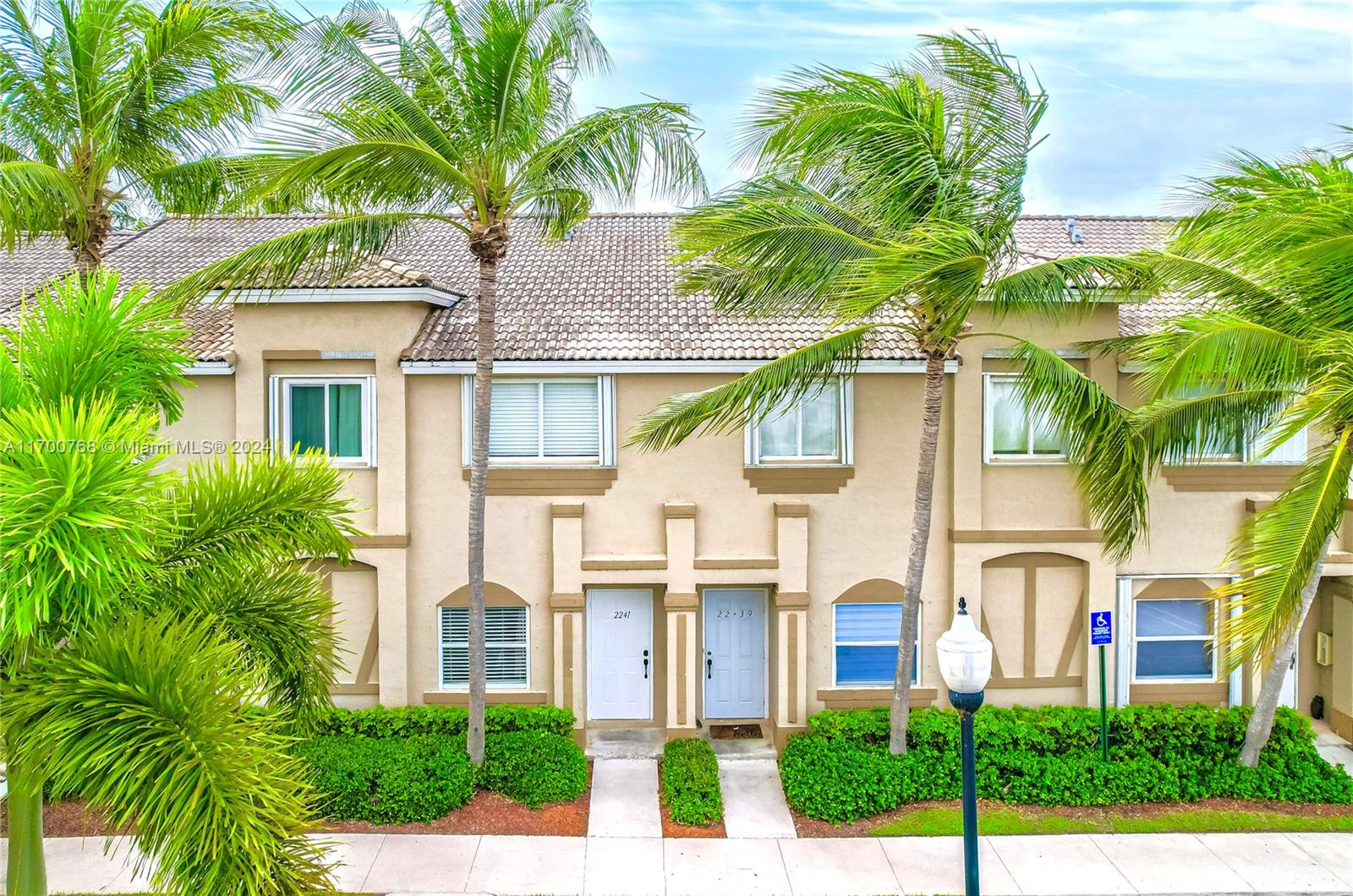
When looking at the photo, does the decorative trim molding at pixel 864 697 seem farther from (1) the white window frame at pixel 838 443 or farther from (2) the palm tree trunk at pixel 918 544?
(1) the white window frame at pixel 838 443

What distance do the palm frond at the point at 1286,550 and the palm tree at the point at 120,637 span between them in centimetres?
864

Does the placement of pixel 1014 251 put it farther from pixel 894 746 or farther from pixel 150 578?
pixel 150 578

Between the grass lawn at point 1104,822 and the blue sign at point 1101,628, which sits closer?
the grass lawn at point 1104,822

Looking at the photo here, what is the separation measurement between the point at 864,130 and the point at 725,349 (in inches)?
145

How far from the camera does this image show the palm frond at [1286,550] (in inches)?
333

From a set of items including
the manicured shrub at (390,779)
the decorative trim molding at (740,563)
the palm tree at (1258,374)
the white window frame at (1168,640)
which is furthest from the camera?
the white window frame at (1168,640)

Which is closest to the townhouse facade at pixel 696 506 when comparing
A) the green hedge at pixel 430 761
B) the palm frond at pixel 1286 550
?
the green hedge at pixel 430 761

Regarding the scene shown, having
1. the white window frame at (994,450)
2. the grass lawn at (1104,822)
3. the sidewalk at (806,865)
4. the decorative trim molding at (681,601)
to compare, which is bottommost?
the sidewalk at (806,865)

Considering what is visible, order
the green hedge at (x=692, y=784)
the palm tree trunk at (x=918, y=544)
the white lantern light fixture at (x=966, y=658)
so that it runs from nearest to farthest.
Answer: the white lantern light fixture at (x=966, y=658)
the green hedge at (x=692, y=784)
the palm tree trunk at (x=918, y=544)

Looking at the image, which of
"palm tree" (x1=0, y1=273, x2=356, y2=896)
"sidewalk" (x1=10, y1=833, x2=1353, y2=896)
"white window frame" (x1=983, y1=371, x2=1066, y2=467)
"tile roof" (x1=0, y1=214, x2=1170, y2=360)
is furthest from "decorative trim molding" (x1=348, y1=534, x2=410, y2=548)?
"white window frame" (x1=983, y1=371, x2=1066, y2=467)

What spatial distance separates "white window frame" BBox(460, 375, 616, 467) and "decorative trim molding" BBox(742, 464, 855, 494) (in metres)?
2.08

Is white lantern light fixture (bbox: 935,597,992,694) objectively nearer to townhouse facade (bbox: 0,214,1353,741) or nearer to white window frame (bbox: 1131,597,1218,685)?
townhouse facade (bbox: 0,214,1353,741)

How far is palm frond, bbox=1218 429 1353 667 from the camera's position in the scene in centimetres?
847

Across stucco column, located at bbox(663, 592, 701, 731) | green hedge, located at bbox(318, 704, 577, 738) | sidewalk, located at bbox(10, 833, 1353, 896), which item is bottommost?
sidewalk, located at bbox(10, 833, 1353, 896)
